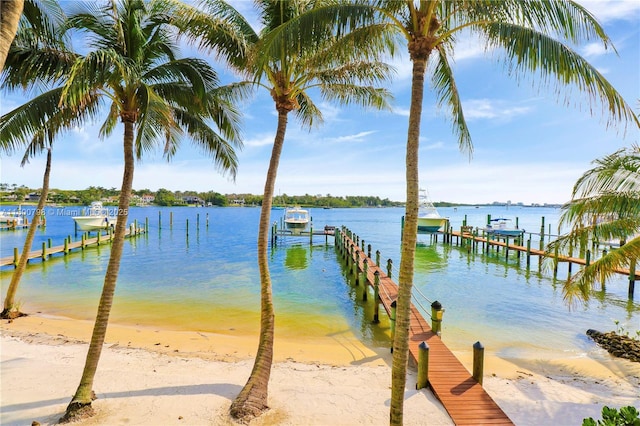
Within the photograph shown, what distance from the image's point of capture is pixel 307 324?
44.8 feet

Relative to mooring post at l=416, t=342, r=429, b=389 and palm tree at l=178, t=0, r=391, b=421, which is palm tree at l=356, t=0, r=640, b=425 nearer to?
palm tree at l=178, t=0, r=391, b=421

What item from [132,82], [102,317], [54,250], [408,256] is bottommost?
[54,250]

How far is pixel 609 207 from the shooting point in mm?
7562

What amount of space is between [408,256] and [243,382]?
18.1 feet

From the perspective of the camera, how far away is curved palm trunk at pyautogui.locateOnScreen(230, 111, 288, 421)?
6.21m

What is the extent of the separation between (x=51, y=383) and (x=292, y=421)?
524 centimetres

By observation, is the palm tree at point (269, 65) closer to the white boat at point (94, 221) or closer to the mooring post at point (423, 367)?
the mooring post at point (423, 367)

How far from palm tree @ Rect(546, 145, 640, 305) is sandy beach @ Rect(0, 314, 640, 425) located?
2.73 metres

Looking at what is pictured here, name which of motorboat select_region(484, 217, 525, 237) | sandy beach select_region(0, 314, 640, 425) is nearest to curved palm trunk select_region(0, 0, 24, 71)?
sandy beach select_region(0, 314, 640, 425)

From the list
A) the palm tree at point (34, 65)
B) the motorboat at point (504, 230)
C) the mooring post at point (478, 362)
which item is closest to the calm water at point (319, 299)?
the mooring post at point (478, 362)

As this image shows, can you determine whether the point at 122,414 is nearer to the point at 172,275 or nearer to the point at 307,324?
the point at 307,324

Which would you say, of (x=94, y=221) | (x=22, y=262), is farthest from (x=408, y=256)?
(x=94, y=221)

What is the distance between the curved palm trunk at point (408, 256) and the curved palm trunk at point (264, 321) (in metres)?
2.80

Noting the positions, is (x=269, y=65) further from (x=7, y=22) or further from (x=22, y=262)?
(x=22, y=262)
